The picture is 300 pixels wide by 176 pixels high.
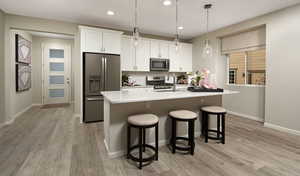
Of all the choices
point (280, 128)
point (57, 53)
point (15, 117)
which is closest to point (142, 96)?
point (280, 128)

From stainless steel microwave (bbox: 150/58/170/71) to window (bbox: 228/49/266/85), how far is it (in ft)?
6.76

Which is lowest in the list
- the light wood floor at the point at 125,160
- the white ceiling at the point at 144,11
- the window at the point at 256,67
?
the light wood floor at the point at 125,160

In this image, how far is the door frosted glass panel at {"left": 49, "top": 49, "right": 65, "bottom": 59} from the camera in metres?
5.91

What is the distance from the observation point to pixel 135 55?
187 inches

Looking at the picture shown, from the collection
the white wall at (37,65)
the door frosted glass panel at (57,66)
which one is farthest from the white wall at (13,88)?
the door frosted glass panel at (57,66)

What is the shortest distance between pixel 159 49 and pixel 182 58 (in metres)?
1.06

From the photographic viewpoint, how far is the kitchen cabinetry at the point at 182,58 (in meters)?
5.40

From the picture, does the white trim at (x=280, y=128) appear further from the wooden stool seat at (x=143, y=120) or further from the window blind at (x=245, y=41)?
the wooden stool seat at (x=143, y=120)

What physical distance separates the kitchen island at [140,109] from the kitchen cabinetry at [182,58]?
270 cm

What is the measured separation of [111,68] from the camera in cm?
398

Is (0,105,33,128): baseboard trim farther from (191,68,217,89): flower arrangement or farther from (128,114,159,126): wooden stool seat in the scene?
(191,68,217,89): flower arrangement

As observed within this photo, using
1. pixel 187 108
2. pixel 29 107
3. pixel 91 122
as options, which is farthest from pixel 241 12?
pixel 29 107

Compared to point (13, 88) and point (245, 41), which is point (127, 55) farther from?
point (245, 41)

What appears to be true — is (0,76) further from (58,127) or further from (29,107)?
(29,107)
